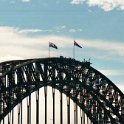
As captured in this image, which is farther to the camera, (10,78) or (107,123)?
(107,123)

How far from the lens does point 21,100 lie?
9888 centimetres

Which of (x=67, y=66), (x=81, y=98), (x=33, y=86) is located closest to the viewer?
(x=33, y=86)

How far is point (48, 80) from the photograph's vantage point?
105 metres

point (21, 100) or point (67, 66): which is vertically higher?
point (67, 66)

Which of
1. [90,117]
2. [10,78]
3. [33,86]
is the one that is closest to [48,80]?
[33,86]

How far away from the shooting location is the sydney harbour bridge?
9644cm

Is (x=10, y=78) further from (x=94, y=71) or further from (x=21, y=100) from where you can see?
(x=94, y=71)

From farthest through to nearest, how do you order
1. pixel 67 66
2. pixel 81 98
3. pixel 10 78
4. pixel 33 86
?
pixel 81 98 < pixel 67 66 < pixel 33 86 < pixel 10 78

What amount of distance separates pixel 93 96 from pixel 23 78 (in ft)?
76.9

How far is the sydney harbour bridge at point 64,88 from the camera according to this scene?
96438mm

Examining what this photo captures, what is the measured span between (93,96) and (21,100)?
2273 cm

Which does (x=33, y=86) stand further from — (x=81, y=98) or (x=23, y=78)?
(x=81, y=98)

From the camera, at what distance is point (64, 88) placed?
115750 millimetres

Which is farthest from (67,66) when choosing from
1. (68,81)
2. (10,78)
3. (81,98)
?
(10,78)
